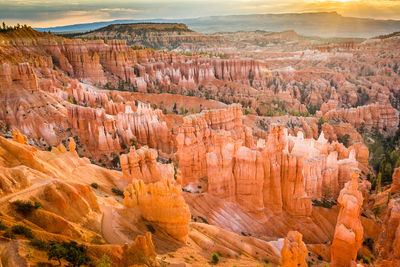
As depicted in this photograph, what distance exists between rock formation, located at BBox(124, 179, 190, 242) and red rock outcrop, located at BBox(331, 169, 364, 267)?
31.8ft

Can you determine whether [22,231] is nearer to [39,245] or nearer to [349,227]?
[39,245]

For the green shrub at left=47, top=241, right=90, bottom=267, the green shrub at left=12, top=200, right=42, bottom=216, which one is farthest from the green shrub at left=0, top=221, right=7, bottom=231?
the green shrub at left=47, top=241, right=90, bottom=267

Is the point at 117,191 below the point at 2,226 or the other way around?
below

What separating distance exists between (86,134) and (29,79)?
933 cm

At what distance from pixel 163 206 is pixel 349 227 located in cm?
1137

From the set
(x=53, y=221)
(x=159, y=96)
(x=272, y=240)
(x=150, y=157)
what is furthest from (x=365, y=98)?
(x=53, y=221)

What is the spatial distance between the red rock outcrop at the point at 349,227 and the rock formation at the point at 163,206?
9696 mm

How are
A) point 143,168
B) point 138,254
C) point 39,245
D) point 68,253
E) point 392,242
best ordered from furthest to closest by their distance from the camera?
point 143,168
point 392,242
point 138,254
point 39,245
point 68,253

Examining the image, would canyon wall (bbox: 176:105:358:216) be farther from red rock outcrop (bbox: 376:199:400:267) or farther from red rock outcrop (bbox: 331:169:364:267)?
red rock outcrop (bbox: 376:199:400:267)

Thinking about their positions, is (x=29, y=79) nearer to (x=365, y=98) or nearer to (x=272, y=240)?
(x=272, y=240)

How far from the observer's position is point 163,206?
15.0 meters

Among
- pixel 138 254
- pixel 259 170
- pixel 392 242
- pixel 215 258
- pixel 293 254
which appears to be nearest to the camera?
pixel 138 254

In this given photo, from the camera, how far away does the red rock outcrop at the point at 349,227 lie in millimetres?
17781

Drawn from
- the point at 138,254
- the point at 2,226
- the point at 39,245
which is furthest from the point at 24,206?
the point at 138,254
